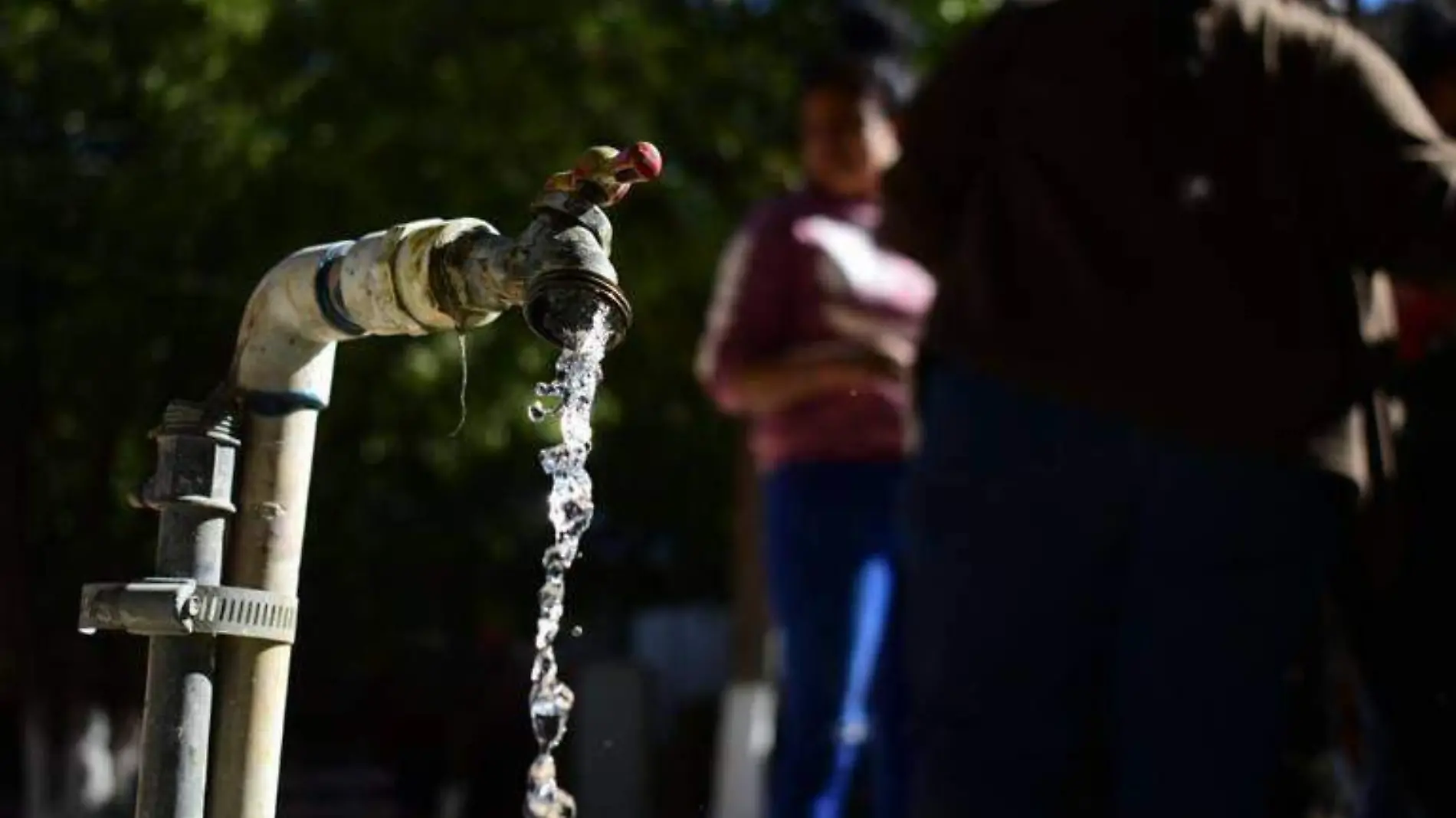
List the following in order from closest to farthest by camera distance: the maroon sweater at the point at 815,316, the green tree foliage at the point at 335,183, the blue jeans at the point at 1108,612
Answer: the blue jeans at the point at 1108,612 < the maroon sweater at the point at 815,316 < the green tree foliage at the point at 335,183

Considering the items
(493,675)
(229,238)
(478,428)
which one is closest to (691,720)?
(493,675)

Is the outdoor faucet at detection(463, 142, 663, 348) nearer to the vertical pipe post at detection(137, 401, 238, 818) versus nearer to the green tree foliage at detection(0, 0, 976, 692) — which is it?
the vertical pipe post at detection(137, 401, 238, 818)

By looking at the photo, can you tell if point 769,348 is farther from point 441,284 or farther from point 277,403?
point 441,284

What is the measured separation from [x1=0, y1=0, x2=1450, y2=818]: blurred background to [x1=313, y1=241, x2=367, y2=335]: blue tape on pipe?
275cm

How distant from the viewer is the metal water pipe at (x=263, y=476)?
166cm

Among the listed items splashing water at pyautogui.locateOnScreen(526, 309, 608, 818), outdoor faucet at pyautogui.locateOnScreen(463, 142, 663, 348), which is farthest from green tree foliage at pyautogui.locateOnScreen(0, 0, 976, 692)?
outdoor faucet at pyautogui.locateOnScreen(463, 142, 663, 348)

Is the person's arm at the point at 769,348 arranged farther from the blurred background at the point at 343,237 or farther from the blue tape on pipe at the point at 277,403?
the blue tape on pipe at the point at 277,403

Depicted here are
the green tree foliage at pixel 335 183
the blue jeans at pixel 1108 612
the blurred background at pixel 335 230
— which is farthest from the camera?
the green tree foliage at pixel 335 183

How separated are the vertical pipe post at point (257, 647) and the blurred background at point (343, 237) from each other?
106 inches

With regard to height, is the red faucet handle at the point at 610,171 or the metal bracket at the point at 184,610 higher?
the red faucet handle at the point at 610,171

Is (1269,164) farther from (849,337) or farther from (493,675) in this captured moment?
(493,675)

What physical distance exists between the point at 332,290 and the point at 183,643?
30cm

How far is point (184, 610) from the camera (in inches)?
67.2

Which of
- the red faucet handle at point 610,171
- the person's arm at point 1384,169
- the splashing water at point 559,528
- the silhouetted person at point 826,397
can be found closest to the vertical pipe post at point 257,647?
the splashing water at point 559,528
